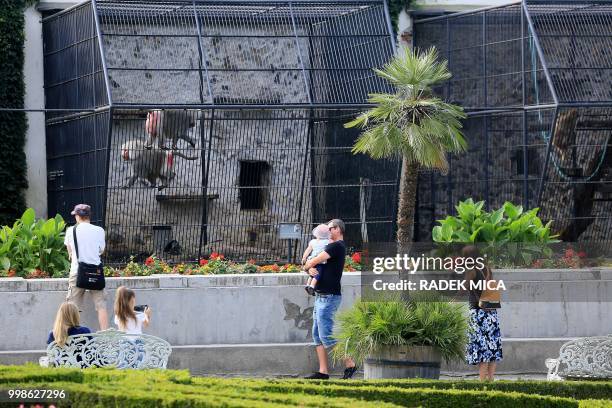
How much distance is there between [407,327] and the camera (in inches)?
533

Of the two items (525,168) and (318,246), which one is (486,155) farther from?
(318,246)

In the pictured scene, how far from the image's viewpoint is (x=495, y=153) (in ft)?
80.1

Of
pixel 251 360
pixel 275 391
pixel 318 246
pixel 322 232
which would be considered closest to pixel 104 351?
pixel 275 391

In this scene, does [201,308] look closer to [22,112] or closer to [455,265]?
[455,265]

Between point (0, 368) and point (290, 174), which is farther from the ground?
point (290, 174)

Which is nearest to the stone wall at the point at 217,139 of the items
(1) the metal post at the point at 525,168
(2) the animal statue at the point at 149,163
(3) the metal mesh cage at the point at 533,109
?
(2) the animal statue at the point at 149,163

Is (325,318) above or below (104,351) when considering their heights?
above

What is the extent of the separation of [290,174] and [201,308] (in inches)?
287

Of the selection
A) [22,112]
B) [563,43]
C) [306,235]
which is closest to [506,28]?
[563,43]

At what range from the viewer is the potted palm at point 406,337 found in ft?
44.3

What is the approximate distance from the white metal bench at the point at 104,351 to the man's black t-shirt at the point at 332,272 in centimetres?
286

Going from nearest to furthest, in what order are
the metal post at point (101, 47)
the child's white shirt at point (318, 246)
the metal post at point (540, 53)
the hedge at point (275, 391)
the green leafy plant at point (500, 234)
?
the hedge at point (275, 391)
the child's white shirt at point (318, 246)
the green leafy plant at point (500, 234)
the metal post at point (101, 47)
the metal post at point (540, 53)

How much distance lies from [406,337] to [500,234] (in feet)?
17.7

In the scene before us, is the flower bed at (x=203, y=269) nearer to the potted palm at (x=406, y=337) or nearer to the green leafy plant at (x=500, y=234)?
the green leafy plant at (x=500, y=234)
